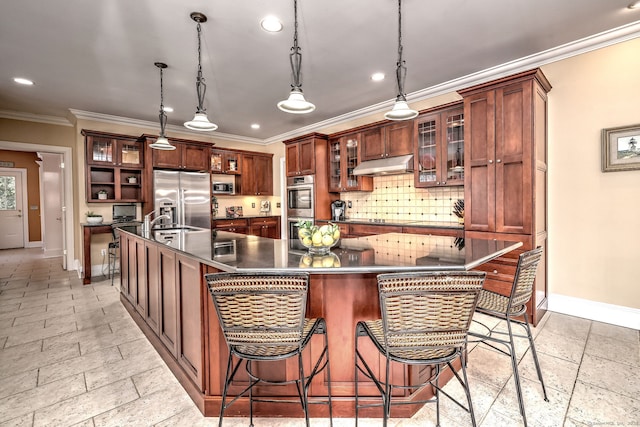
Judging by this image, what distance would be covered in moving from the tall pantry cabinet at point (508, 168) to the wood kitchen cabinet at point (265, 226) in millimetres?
4535

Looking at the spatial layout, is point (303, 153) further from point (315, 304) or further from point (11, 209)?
point (11, 209)

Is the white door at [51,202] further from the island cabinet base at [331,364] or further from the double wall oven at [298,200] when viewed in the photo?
the island cabinet base at [331,364]

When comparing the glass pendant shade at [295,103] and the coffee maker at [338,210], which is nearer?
the glass pendant shade at [295,103]

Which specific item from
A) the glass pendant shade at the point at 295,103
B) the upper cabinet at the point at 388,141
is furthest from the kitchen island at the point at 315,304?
the upper cabinet at the point at 388,141

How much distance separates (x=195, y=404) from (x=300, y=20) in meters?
3.06

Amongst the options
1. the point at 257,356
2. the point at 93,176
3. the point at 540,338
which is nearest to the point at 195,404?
the point at 257,356

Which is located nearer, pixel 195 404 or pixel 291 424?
pixel 291 424

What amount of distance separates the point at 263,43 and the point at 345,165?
262 cm

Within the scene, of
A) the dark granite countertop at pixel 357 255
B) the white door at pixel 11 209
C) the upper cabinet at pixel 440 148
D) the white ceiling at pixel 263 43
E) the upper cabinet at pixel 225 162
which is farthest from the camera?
the white door at pixel 11 209

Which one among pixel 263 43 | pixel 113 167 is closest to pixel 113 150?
pixel 113 167

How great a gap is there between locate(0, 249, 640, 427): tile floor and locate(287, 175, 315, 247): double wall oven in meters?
3.14

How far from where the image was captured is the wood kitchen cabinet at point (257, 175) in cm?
710

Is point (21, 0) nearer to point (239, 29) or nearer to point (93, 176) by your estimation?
point (239, 29)

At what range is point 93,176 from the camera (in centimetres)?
536
